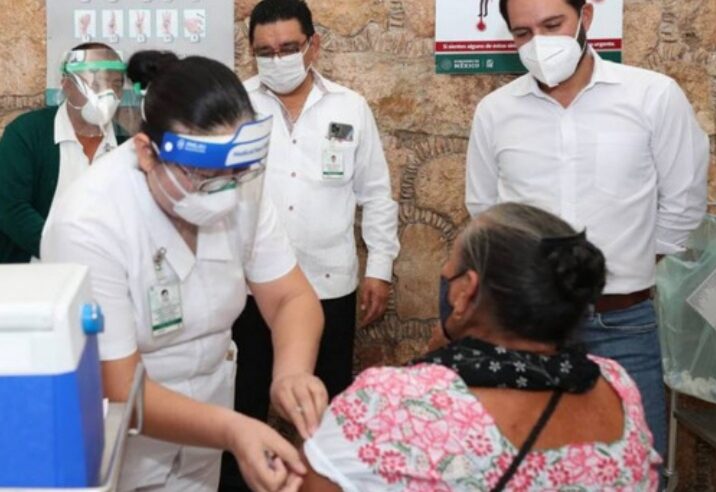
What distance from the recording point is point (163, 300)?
149cm

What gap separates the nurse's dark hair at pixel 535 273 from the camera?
46.0 inches

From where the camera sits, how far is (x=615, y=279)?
2.10 meters

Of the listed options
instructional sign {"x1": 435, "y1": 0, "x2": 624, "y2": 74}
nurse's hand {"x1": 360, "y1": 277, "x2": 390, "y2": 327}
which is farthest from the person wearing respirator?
instructional sign {"x1": 435, "y1": 0, "x2": 624, "y2": 74}

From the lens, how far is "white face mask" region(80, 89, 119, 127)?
250cm

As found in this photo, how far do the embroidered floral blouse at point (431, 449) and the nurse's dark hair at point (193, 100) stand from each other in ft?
1.56

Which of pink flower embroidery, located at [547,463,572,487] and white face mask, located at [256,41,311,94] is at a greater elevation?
white face mask, located at [256,41,311,94]

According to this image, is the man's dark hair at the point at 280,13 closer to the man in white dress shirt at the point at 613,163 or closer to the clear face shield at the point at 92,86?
the clear face shield at the point at 92,86

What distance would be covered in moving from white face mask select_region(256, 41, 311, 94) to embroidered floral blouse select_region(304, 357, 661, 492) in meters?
1.63

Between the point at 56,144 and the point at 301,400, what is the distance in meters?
1.43

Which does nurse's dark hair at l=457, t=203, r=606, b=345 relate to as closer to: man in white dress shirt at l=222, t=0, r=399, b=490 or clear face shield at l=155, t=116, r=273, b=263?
clear face shield at l=155, t=116, r=273, b=263

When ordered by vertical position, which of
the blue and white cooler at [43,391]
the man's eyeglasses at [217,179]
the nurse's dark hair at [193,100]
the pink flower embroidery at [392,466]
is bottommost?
the pink flower embroidery at [392,466]

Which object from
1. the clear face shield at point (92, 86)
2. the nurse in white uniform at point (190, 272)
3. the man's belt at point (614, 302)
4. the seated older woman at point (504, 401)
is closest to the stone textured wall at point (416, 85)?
the clear face shield at point (92, 86)

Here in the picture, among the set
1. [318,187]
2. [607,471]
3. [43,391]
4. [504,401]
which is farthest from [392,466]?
[318,187]

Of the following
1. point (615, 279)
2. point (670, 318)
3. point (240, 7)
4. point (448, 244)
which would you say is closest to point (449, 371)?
point (615, 279)
